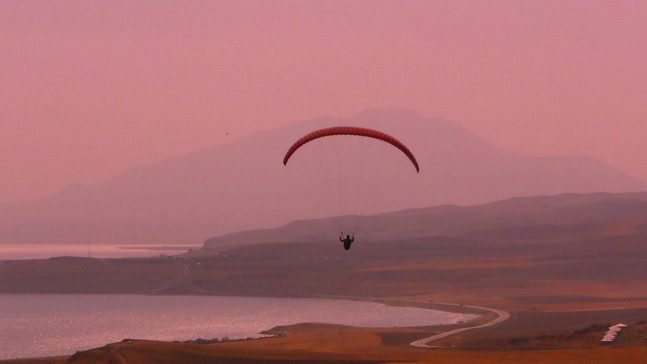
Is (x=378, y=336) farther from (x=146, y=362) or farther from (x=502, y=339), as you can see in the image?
(x=146, y=362)

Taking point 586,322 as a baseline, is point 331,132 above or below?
above

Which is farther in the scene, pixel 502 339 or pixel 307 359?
pixel 502 339

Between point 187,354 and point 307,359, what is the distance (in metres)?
12.7

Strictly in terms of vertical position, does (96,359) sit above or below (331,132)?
below

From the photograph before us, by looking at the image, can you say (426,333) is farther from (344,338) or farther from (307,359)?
(307,359)

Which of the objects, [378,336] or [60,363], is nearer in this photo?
[60,363]

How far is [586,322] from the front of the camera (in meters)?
198

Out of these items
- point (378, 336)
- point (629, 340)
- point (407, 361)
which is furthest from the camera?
point (378, 336)

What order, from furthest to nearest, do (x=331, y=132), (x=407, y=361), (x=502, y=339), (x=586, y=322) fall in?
(x=586, y=322) → (x=502, y=339) → (x=407, y=361) → (x=331, y=132)

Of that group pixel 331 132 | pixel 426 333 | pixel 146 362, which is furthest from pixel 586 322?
pixel 331 132

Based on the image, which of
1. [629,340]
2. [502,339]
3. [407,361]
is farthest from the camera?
[502,339]

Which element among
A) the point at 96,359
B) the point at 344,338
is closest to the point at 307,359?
the point at 96,359

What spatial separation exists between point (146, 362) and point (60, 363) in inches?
375

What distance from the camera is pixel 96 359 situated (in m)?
106
